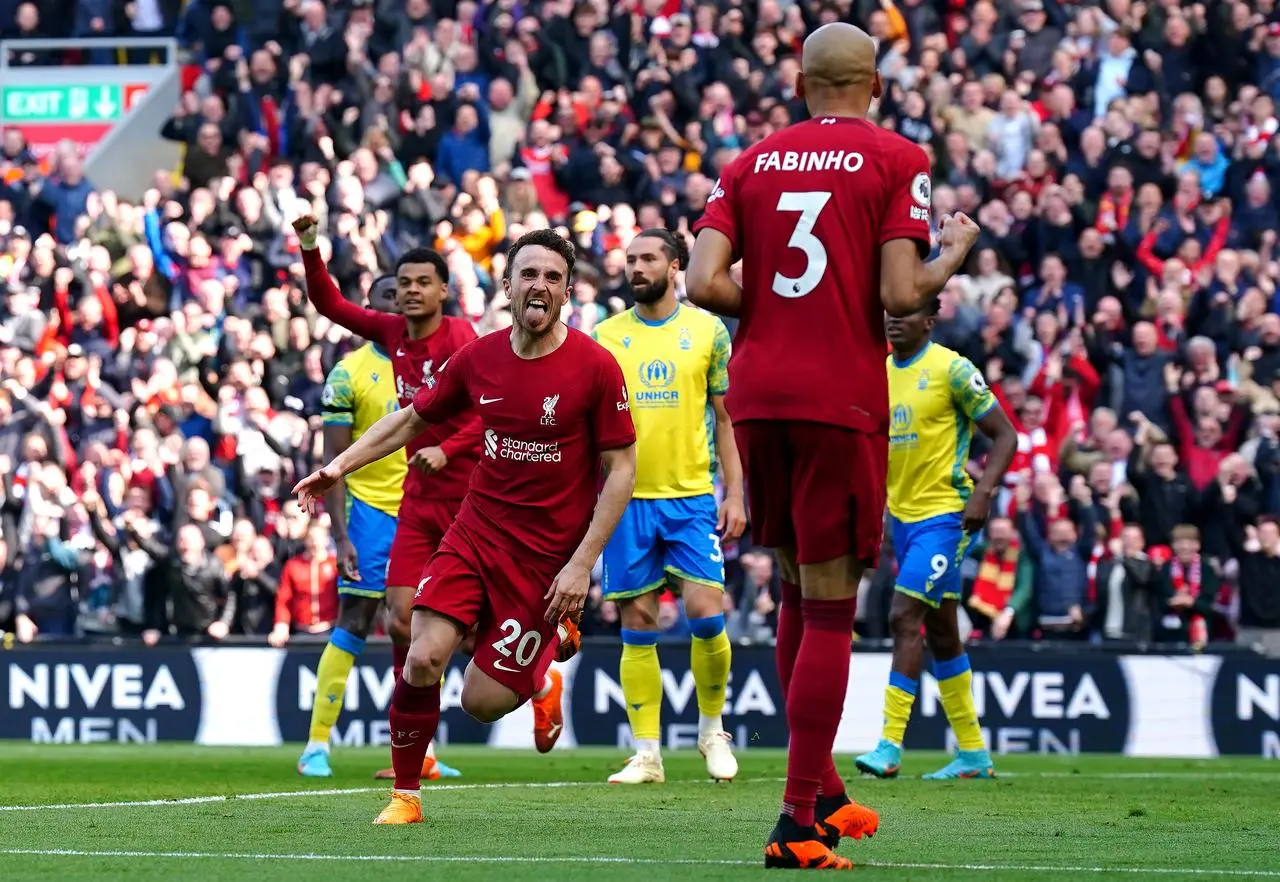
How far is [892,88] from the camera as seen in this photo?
23.2 metres

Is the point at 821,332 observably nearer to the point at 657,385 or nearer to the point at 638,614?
the point at 657,385

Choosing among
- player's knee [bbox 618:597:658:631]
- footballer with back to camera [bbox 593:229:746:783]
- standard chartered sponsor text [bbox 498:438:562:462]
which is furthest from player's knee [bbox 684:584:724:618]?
standard chartered sponsor text [bbox 498:438:562:462]

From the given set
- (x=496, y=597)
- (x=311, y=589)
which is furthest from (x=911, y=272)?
(x=311, y=589)

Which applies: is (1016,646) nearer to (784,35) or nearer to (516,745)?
(516,745)

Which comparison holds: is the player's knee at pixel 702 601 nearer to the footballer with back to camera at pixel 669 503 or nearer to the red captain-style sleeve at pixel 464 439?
the footballer with back to camera at pixel 669 503

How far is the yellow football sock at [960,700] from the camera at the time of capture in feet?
41.6

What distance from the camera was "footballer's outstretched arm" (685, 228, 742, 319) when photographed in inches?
282

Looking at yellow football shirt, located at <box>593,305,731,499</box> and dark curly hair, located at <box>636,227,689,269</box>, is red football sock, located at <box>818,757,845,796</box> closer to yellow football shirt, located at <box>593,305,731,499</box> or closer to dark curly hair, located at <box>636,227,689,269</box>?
yellow football shirt, located at <box>593,305,731,499</box>

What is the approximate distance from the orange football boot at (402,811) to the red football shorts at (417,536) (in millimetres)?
3028

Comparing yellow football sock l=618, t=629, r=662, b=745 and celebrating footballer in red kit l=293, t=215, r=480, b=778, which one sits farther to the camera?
yellow football sock l=618, t=629, r=662, b=745

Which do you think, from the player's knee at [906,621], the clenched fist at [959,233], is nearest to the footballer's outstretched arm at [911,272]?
the clenched fist at [959,233]

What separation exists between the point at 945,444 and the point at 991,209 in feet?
31.8

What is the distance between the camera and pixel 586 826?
887 centimetres

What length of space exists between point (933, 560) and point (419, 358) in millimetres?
2960
